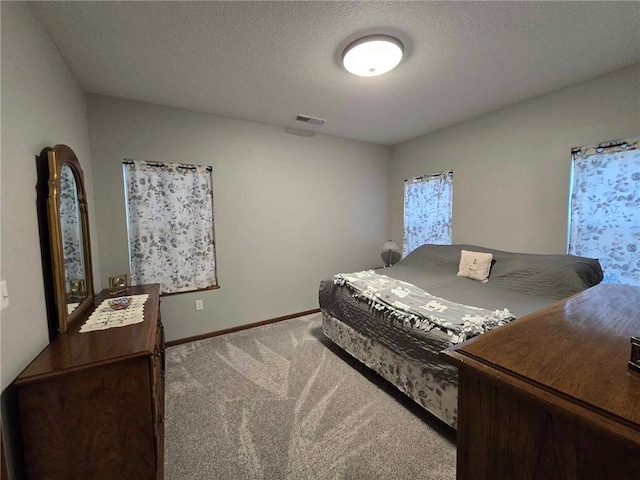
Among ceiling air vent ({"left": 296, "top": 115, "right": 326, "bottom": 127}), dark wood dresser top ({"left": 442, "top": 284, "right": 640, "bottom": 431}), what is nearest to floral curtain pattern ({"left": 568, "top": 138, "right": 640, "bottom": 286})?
dark wood dresser top ({"left": 442, "top": 284, "right": 640, "bottom": 431})

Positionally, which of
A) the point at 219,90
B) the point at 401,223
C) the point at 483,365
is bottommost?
the point at 483,365

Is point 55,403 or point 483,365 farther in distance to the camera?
point 55,403

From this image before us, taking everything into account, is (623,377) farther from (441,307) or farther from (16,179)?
(16,179)

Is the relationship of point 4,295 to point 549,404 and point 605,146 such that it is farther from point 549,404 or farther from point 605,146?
point 605,146

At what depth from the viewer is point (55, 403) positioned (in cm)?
103

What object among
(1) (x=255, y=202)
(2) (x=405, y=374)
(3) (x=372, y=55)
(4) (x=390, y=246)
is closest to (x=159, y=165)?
(1) (x=255, y=202)

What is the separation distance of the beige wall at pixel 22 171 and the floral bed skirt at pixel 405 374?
6.32 ft

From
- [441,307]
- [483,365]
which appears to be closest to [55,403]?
[483,365]

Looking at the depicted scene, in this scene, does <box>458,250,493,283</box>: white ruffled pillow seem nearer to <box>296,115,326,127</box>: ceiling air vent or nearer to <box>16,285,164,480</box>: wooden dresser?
<box>296,115,326,127</box>: ceiling air vent

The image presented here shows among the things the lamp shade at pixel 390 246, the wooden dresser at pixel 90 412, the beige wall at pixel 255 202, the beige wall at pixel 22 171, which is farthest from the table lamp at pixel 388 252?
the beige wall at pixel 22 171

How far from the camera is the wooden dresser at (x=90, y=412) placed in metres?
1.02

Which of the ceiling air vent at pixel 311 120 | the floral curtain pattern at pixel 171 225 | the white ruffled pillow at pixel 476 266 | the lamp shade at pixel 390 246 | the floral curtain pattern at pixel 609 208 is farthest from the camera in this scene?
the lamp shade at pixel 390 246

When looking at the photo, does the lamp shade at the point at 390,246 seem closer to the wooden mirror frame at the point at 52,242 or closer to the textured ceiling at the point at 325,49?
the textured ceiling at the point at 325,49

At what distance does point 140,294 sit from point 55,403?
1141 mm
